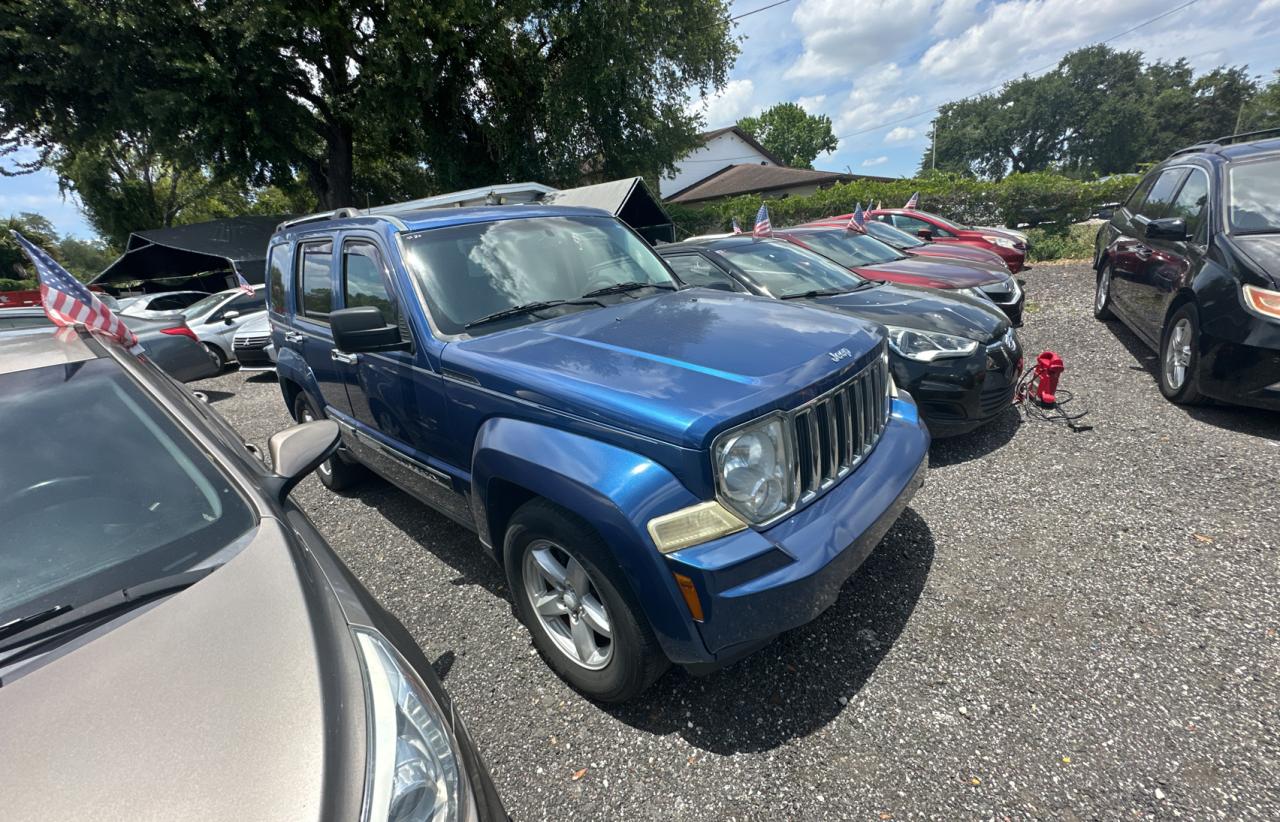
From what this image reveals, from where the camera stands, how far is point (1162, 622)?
2.41 meters

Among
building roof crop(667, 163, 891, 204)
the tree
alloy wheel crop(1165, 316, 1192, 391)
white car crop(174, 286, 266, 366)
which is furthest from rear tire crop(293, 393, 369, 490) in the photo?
the tree

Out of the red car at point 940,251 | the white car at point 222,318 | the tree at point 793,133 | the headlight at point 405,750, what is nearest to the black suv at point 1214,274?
the red car at point 940,251

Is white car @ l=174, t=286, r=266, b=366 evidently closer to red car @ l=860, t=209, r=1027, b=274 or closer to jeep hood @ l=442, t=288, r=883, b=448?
jeep hood @ l=442, t=288, r=883, b=448

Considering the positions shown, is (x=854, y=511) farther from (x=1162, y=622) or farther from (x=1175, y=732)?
(x=1162, y=622)

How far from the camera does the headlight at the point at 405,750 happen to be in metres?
1.09

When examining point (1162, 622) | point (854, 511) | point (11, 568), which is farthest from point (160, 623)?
point (1162, 622)

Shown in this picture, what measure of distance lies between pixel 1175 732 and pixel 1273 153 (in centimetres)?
497

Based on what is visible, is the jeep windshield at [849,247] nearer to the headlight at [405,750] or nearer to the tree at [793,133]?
the headlight at [405,750]

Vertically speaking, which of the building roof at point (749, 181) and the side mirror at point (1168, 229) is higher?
the building roof at point (749, 181)

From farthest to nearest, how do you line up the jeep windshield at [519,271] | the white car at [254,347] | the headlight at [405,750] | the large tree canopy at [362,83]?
the large tree canopy at [362,83]
the white car at [254,347]
the jeep windshield at [519,271]
the headlight at [405,750]

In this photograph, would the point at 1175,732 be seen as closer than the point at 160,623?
No

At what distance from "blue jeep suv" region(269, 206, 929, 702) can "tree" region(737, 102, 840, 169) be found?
73.2m

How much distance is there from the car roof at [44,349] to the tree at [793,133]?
74544 mm

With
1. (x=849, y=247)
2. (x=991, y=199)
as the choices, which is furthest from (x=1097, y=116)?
(x=849, y=247)
